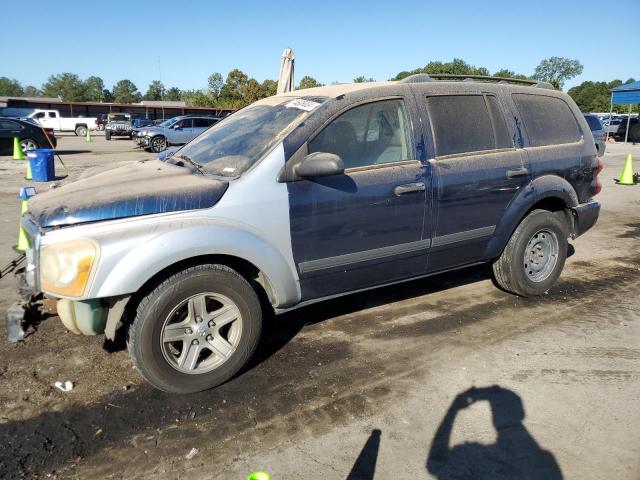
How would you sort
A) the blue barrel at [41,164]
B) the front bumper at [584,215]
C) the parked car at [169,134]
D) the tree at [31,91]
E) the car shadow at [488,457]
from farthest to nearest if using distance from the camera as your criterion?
the tree at [31,91], the parked car at [169,134], the blue barrel at [41,164], the front bumper at [584,215], the car shadow at [488,457]

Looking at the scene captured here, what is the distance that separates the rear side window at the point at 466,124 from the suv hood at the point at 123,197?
1.83m

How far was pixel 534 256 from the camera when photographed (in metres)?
4.99

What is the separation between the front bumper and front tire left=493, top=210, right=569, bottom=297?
15cm

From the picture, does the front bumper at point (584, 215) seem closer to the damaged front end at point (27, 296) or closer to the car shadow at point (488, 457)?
the car shadow at point (488, 457)

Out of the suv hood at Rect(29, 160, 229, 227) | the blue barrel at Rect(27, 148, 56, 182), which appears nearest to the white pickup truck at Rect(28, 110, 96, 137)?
the blue barrel at Rect(27, 148, 56, 182)

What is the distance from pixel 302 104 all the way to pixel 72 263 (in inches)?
77.0

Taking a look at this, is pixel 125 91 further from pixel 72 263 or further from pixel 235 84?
pixel 72 263

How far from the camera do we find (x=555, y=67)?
79.9 metres

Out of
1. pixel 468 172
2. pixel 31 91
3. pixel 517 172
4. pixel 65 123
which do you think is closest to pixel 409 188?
pixel 468 172

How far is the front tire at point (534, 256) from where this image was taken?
4.77m

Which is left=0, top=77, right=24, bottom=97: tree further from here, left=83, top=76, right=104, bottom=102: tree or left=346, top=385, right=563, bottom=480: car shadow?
left=346, top=385, right=563, bottom=480: car shadow

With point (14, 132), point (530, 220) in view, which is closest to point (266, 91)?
point (14, 132)

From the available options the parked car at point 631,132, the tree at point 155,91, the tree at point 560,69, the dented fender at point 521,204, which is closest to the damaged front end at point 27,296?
the dented fender at point 521,204

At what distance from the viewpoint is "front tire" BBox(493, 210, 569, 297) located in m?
4.77
